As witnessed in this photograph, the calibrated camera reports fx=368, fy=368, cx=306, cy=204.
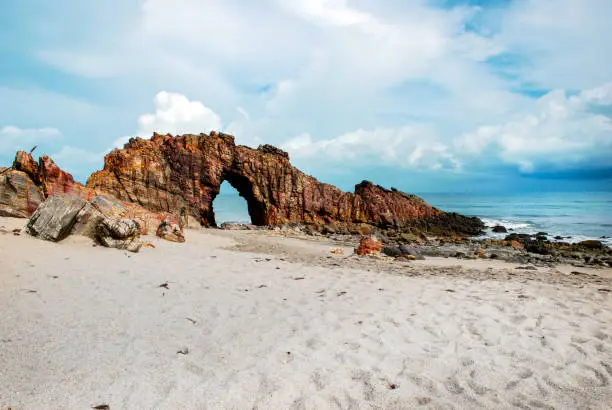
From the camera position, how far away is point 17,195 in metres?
13.4

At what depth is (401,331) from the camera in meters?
5.33

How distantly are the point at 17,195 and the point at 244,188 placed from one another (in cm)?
1877

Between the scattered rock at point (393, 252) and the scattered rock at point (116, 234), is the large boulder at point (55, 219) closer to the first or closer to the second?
the scattered rock at point (116, 234)

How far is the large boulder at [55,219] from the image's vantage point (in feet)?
30.5

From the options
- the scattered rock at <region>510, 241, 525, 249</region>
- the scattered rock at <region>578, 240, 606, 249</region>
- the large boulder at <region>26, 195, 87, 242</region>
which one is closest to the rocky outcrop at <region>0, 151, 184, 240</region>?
the large boulder at <region>26, 195, 87, 242</region>

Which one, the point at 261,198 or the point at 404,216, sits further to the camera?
the point at 404,216

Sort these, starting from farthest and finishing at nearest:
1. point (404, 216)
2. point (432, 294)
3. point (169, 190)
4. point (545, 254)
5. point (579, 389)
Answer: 1. point (404, 216)
2. point (169, 190)
3. point (545, 254)
4. point (432, 294)
5. point (579, 389)

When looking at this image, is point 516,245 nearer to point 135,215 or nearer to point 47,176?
point 135,215

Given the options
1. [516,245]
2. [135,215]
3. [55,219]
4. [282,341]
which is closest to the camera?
[282,341]

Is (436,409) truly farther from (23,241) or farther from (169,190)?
(169,190)

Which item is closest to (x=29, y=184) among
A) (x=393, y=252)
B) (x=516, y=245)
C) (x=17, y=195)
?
(x=17, y=195)

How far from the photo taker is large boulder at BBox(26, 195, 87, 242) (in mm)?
9295

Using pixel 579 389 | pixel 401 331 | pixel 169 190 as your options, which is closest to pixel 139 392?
pixel 401 331

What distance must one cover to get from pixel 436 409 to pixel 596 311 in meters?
4.77
